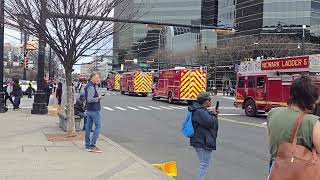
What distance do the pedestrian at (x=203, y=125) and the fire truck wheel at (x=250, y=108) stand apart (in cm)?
1932

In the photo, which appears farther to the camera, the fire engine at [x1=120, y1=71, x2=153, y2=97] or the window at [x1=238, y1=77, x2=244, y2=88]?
the fire engine at [x1=120, y1=71, x2=153, y2=97]

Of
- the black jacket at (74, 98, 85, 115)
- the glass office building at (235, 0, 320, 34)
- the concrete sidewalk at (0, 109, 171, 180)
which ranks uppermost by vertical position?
the glass office building at (235, 0, 320, 34)

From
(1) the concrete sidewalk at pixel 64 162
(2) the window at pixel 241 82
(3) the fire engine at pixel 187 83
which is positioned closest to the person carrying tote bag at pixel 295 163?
(1) the concrete sidewalk at pixel 64 162

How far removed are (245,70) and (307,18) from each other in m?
69.3

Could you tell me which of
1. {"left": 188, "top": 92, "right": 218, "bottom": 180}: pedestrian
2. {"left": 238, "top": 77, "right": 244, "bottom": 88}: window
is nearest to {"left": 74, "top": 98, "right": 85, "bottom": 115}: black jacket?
{"left": 188, "top": 92, "right": 218, "bottom": 180}: pedestrian

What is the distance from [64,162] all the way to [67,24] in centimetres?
477

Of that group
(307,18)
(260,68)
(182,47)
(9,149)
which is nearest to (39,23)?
(9,149)

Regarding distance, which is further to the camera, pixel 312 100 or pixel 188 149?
pixel 188 149

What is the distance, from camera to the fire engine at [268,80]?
74.4 ft

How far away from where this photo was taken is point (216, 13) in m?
113

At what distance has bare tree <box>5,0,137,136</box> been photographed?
13188 millimetres

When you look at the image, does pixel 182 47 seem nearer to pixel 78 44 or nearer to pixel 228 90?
pixel 228 90

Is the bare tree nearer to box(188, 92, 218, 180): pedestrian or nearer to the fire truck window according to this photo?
box(188, 92, 218, 180): pedestrian

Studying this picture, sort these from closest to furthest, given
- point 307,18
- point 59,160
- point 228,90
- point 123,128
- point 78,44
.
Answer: point 59,160, point 78,44, point 123,128, point 228,90, point 307,18
